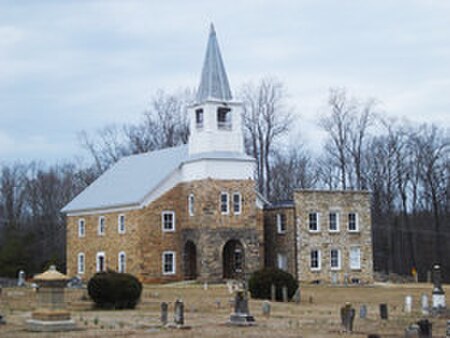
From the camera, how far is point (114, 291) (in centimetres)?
3534

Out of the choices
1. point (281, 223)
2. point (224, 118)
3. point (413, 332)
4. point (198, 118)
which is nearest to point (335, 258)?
point (281, 223)

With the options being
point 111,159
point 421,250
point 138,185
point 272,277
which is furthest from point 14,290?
point 421,250

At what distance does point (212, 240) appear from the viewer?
54.4 metres

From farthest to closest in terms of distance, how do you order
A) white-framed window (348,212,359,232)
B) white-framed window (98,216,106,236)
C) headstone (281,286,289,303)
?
white-framed window (98,216,106,236) < white-framed window (348,212,359,232) < headstone (281,286,289,303)

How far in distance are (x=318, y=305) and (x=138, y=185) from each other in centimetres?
2385

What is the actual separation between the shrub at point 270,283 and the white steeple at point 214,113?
1545cm

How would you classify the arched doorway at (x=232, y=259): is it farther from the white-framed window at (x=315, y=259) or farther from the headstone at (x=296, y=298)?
the headstone at (x=296, y=298)

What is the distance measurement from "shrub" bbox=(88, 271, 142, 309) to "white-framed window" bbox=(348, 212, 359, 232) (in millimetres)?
25784

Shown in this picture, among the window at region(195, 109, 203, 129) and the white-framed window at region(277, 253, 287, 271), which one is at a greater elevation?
the window at region(195, 109, 203, 129)

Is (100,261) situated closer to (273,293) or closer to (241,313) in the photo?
(273,293)

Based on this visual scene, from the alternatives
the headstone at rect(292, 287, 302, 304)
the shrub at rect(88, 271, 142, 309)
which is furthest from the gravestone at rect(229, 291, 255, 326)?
the headstone at rect(292, 287, 302, 304)

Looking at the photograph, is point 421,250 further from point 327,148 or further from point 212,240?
point 212,240

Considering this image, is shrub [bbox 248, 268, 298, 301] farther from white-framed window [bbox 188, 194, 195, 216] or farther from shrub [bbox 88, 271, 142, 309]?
white-framed window [bbox 188, 194, 195, 216]

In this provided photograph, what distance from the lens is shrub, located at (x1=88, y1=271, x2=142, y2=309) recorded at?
116 ft
